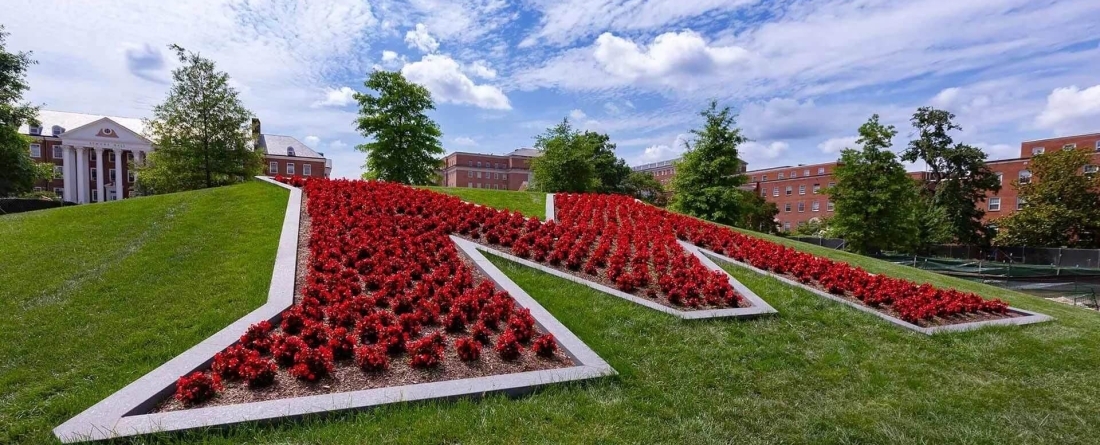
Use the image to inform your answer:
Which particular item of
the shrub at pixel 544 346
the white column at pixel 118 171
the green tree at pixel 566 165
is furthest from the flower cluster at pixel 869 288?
the white column at pixel 118 171

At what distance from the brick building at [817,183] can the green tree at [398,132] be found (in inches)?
1312

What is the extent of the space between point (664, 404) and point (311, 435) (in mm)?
2816

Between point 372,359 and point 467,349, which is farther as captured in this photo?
point 467,349

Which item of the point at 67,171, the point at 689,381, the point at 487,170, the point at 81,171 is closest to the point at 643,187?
the point at 487,170

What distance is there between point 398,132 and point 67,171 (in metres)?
51.6

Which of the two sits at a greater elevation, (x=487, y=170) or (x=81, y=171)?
(x=487, y=170)

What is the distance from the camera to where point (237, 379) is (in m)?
4.12

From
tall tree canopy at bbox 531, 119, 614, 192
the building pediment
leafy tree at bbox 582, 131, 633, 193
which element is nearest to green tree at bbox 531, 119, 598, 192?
tall tree canopy at bbox 531, 119, 614, 192

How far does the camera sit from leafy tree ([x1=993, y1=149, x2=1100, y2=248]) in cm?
3419

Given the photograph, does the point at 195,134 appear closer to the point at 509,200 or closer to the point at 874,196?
the point at 509,200

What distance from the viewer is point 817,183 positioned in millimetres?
69375

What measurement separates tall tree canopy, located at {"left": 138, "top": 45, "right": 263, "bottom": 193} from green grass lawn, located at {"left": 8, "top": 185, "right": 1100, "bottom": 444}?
2435cm

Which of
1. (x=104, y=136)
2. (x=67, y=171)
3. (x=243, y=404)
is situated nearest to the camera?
(x=243, y=404)

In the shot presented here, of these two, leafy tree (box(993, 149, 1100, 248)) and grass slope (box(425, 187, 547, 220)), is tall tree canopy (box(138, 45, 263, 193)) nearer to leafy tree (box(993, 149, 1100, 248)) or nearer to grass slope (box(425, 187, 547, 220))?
grass slope (box(425, 187, 547, 220))
